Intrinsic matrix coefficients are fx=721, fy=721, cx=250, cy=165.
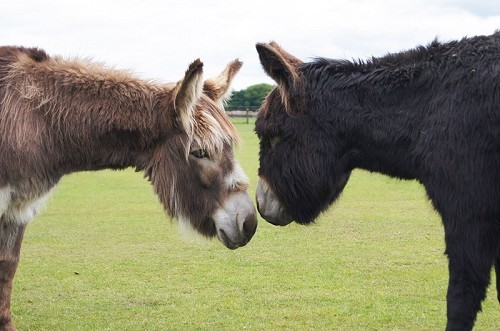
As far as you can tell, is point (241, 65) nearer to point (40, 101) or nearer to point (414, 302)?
point (40, 101)

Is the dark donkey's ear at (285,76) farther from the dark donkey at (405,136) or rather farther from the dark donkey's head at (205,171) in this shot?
the dark donkey's head at (205,171)

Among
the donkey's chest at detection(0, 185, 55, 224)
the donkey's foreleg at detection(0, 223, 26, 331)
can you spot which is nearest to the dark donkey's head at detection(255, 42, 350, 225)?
the donkey's chest at detection(0, 185, 55, 224)

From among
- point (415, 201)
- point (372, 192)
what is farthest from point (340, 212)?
point (372, 192)

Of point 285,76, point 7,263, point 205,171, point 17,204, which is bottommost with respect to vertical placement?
point 7,263

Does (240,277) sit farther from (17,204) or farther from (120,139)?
(17,204)

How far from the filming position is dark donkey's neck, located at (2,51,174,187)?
523cm

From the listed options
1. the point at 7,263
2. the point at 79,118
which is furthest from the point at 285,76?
the point at 7,263

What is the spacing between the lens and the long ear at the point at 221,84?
5.51 meters

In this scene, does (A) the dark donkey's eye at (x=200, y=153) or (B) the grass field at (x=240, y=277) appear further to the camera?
(B) the grass field at (x=240, y=277)

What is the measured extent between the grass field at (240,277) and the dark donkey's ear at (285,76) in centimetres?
96

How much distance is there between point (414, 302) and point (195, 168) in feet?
10.7

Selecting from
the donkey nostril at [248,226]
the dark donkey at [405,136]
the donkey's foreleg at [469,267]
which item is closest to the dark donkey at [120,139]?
the donkey nostril at [248,226]

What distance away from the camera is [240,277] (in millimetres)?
8469

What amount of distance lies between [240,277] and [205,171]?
3489mm
